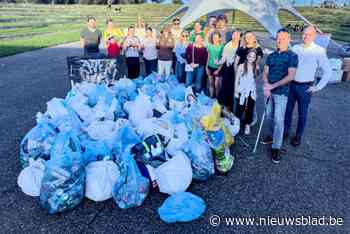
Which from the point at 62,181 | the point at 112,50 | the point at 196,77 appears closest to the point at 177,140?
the point at 62,181

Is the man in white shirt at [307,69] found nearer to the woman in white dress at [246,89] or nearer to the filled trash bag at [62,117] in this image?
the woman in white dress at [246,89]

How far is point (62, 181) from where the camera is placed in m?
2.95

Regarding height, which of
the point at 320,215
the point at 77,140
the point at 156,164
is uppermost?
the point at 77,140

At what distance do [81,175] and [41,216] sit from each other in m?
0.56

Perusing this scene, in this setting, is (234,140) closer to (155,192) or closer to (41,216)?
(155,192)

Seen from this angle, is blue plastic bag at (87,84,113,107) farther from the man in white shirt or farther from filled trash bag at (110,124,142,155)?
the man in white shirt

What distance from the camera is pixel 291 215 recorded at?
3.12 m

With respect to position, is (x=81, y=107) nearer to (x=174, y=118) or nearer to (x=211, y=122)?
(x=174, y=118)

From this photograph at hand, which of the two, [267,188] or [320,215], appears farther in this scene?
[267,188]

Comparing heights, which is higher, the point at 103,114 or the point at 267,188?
the point at 103,114

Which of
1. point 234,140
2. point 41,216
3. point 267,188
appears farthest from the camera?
point 234,140

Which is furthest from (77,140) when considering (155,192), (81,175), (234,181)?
(234,181)

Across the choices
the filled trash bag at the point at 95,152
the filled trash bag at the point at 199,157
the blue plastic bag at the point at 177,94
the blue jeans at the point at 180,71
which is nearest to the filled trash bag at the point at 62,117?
the filled trash bag at the point at 95,152

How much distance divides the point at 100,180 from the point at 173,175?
0.80 m
